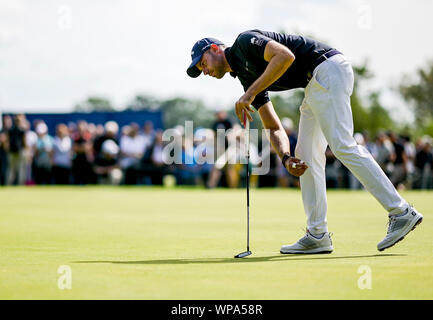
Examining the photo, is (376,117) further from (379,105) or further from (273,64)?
(273,64)

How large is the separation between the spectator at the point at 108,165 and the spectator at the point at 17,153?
2.57 meters

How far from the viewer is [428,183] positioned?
26.8 metres

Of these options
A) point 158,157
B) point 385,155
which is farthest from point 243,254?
point 385,155

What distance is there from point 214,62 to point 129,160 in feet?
62.0

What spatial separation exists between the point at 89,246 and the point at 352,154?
283 centimetres

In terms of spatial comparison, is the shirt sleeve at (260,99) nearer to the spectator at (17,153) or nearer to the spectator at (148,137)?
the spectator at (148,137)

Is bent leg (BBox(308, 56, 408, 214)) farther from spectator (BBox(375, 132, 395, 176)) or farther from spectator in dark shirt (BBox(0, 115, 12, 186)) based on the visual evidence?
spectator in dark shirt (BBox(0, 115, 12, 186))

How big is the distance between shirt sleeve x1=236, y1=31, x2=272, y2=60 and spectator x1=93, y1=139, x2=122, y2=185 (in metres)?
18.6

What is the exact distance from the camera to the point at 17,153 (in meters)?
25.0

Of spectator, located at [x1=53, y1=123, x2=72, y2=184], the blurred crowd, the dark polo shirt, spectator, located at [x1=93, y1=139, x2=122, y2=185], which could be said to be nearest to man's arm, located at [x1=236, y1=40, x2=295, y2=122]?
the dark polo shirt

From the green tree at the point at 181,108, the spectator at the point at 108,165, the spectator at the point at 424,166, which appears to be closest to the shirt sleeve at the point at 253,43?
the spectator at the point at 108,165

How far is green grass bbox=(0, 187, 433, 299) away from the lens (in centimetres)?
461
